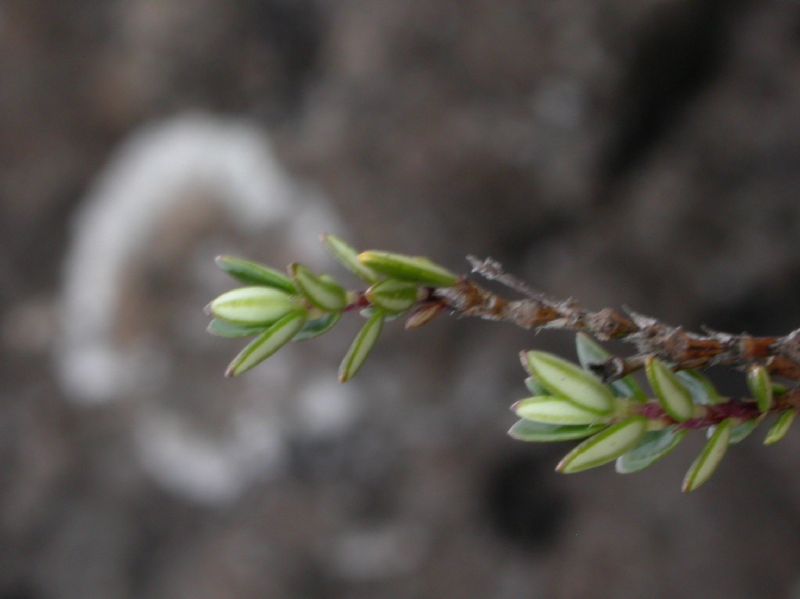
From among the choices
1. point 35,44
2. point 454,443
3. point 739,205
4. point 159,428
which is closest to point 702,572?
point 454,443

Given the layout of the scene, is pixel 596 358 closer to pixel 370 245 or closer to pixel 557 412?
pixel 557 412

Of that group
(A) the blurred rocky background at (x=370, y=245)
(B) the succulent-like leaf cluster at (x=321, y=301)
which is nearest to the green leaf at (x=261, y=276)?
(B) the succulent-like leaf cluster at (x=321, y=301)

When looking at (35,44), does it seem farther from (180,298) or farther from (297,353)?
(297,353)

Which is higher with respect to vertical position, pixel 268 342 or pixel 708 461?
pixel 268 342

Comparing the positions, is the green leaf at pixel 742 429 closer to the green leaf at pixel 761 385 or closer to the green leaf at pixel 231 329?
the green leaf at pixel 761 385

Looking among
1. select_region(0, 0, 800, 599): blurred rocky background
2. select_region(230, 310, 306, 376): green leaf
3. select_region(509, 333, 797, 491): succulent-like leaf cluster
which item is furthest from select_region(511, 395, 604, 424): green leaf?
select_region(0, 0, 800, 599): blurred rocky background

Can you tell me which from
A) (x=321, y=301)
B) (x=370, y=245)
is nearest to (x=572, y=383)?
(x=321, y=301)
